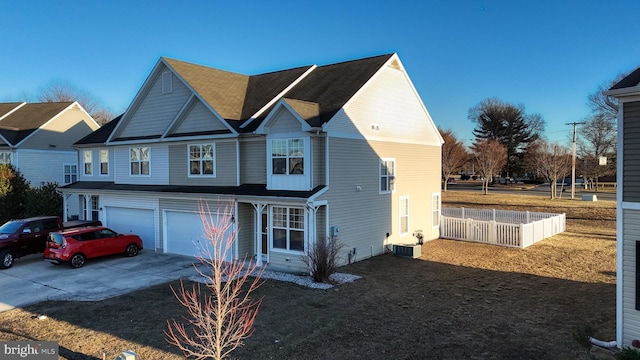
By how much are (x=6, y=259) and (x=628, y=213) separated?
2067cm

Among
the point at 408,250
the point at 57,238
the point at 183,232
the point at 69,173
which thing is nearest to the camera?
the point at 57,238

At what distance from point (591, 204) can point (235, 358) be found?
3543cm

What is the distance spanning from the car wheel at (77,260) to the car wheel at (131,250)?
2.01 metres

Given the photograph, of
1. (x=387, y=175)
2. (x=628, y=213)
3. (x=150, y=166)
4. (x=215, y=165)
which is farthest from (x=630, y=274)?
(x=150, y=166)

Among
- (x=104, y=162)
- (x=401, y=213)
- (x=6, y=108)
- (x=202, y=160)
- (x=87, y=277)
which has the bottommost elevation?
(x=87, y=277)

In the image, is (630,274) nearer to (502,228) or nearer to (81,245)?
(502,228)

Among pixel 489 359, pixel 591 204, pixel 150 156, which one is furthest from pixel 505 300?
pixel 591 204

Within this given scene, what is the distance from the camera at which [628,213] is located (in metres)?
8.31

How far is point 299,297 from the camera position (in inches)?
479

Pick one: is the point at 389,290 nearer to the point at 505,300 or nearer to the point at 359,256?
the point at 505,300

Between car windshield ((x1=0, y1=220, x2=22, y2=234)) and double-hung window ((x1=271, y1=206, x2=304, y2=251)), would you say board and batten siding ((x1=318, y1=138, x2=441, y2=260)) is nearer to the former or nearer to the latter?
double-hung window ((x1=271, y1=206, x2=304, y2=251))

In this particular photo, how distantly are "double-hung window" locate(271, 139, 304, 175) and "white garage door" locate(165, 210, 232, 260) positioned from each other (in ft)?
15.7

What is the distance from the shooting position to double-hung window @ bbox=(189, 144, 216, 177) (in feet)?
61.7

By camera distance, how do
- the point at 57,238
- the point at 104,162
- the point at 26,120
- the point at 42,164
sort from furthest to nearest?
the point at 26,120 < the point at 42,164 < the point at 104,162 < the point at 57,238
